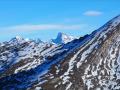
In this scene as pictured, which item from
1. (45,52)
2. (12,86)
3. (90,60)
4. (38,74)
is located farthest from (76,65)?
(45,52)

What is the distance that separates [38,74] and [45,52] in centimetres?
5336

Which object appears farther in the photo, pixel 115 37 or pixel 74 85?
pixel 115 37

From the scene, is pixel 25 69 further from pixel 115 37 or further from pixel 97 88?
pixel 97 88

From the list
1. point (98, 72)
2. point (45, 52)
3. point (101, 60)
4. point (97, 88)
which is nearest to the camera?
point (97, 88)

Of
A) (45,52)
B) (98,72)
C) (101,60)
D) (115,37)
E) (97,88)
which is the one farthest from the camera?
(45,52)

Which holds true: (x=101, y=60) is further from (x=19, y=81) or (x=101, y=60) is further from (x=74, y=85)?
(x=19, y=81)

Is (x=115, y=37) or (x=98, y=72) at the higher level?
(x=115, y=37)

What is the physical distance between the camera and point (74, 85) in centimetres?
12356

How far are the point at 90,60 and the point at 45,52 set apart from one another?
2223 inches

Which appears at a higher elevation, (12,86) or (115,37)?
(115,37)

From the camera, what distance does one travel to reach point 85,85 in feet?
404

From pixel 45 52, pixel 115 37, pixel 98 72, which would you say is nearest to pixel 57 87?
pixel 98 72

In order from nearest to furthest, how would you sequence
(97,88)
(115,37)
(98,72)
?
(97,88) < (98,72) < (115,37)

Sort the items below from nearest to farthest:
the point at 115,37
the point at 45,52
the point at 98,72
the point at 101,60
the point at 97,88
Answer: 1. the point at 97,88
2. the point at 98,72
3. the point at 101,60
4. the point at 115,37
5. the point at 45,52
